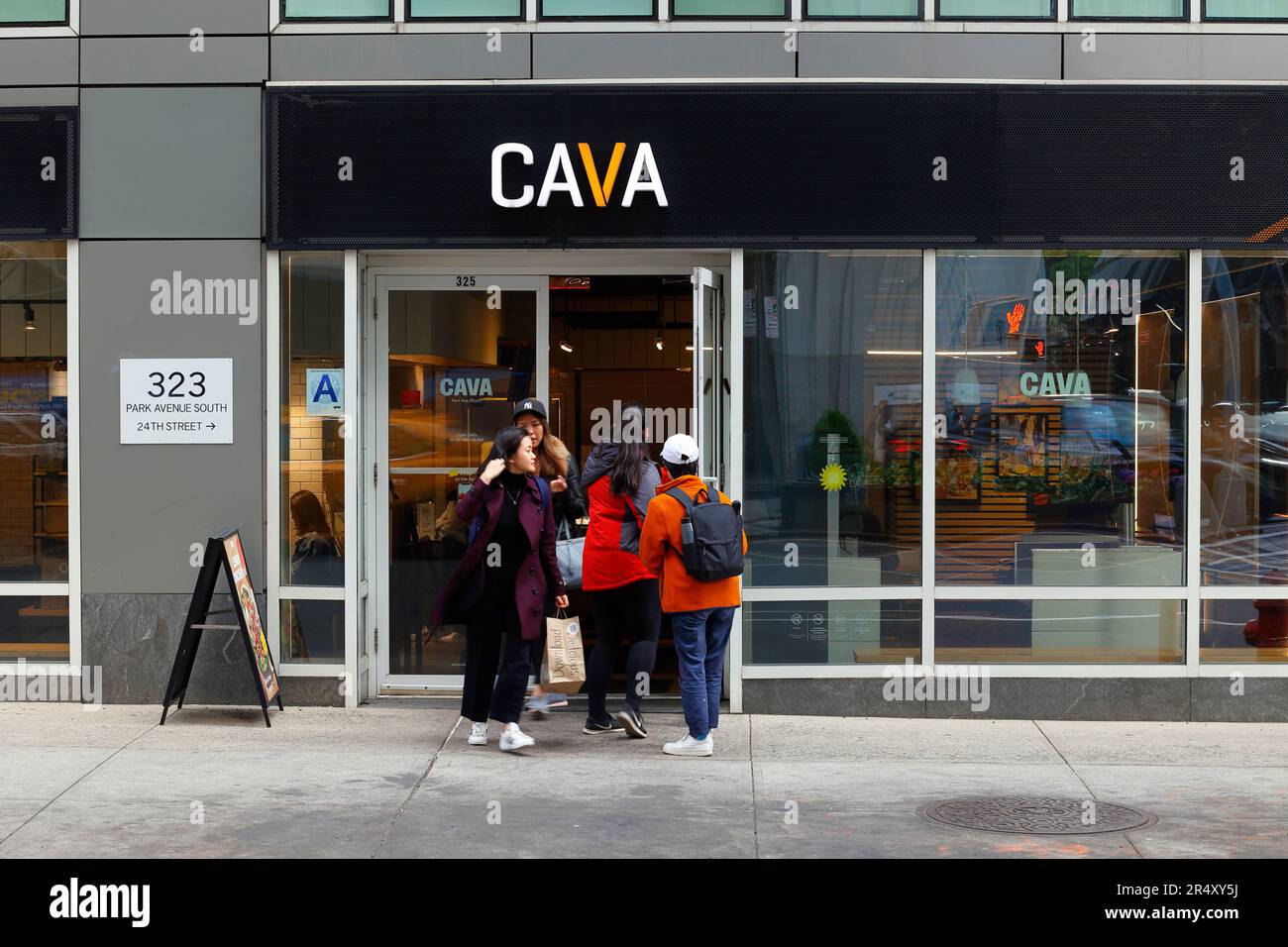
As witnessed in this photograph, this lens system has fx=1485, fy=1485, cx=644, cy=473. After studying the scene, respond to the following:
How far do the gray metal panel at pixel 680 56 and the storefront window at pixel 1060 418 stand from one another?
5.53 ft

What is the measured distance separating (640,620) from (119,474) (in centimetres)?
353

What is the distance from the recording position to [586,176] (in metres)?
9.34

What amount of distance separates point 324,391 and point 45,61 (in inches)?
108

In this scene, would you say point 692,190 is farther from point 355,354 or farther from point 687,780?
point 687,780

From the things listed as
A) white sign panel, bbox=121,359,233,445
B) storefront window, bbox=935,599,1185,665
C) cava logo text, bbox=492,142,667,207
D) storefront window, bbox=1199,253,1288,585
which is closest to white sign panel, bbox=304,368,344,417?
white sign panel, bbox=121,359,233,445

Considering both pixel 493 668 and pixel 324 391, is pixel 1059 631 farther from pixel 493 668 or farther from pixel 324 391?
pixel 324 391

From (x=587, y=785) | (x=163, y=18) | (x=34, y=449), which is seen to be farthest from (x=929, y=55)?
(x=34, y=449)

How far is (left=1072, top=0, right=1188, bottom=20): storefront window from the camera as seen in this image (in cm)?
935

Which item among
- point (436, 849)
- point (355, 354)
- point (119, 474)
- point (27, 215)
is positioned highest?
point (27, 215)

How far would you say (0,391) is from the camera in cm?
977

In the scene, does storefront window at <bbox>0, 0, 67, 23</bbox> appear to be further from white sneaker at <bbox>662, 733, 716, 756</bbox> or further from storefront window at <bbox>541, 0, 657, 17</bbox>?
white sneaker at <bbox>662, 733, 716, 756</bbox>

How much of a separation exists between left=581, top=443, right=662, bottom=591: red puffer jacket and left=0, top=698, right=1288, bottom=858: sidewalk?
100cm
